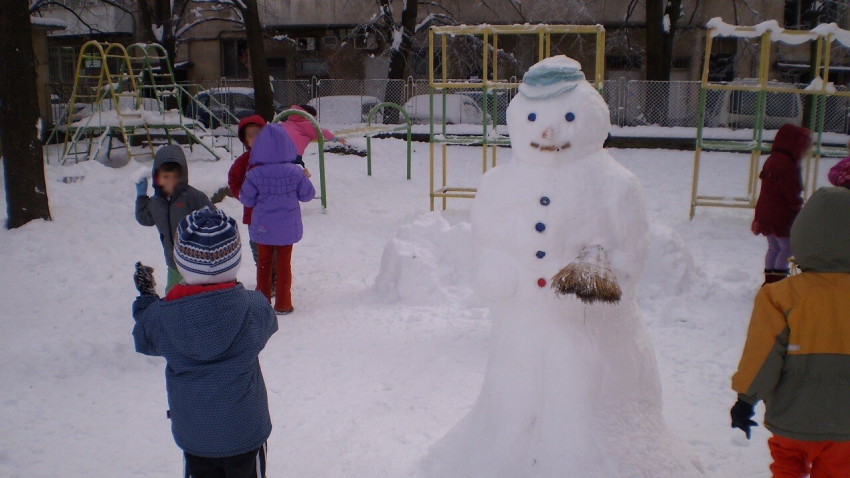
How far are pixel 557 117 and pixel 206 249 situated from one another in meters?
1.46

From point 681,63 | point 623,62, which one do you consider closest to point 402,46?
point 623,62

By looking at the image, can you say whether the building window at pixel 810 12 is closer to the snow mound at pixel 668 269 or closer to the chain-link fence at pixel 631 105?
the chain-link fence at pixel 631 105

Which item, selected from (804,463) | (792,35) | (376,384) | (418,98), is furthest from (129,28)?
(804,463)

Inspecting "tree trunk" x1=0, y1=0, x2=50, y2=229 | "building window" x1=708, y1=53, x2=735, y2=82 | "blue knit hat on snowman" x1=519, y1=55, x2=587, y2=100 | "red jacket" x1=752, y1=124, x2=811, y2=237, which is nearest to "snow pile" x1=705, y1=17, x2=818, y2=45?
"red jacket" x1=752, y1=124, x2=811, y2=237

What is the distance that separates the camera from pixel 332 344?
5.25 metres

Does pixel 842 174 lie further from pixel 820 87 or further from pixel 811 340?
pixel 820 87

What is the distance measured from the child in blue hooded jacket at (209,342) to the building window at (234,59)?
25900 mm

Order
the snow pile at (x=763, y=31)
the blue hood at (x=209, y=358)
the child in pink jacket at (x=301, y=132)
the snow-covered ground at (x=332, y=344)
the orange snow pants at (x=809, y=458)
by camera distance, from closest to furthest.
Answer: the blue hood at (x=209, y=358), the orange snow pants at (x=809, y=458), the snow-covered ground at (x=332, y=344), the snow pile at (x=763, y=31), the child in pink jacket at (x=301, y=132)

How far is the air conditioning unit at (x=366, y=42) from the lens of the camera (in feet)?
80.9

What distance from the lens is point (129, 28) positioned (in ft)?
94.3

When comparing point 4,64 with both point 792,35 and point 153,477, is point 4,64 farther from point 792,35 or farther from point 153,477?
point 792,35

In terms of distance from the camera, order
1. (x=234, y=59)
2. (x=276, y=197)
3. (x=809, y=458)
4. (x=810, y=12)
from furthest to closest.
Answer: (x=234, y=59), (x=810, y=12), (x=276, y=197), (x=809, y=458)

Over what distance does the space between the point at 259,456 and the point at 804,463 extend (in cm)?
210

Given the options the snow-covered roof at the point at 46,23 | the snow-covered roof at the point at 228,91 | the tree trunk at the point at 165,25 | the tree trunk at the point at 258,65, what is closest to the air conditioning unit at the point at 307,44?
the snow-covered roof at the point at 228,91
